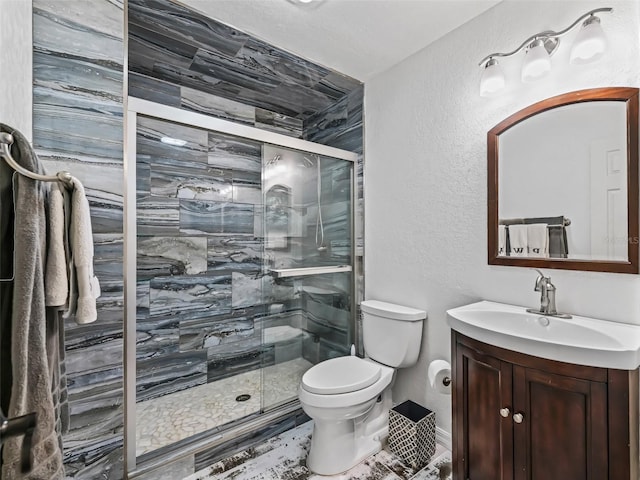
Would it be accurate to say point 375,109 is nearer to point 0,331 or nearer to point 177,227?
point 177,227

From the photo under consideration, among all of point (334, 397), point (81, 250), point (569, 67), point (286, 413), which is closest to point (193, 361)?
point (286, 413)

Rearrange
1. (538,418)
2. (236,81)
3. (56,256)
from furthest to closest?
(236,81)
(538,418)
(56,256)

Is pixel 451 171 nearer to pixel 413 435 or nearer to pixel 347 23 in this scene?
pixel 347 23

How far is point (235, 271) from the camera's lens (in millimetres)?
2609

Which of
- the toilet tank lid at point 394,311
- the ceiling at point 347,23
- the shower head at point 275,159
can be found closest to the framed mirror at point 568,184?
the toilet tank lid at point 394,311

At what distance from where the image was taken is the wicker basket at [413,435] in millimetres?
1631

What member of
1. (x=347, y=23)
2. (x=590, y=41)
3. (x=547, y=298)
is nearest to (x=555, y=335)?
(x=547, y=298)

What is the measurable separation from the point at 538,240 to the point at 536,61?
79cm

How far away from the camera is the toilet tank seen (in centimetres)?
185

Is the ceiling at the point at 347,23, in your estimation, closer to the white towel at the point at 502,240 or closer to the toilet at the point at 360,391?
the white towel at the point at 502,240

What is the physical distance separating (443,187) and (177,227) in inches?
74.7

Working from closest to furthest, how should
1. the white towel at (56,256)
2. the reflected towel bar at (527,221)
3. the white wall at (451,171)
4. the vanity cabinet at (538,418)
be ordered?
1. the white towel at (56,256)
2. the vanity cabinet at (538,418)
3. the white wall at (451,171)
4. the reflected towel bar at (527,221)

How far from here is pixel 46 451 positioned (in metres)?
0.66

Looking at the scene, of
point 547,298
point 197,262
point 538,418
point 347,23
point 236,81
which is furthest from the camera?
point 197,262
